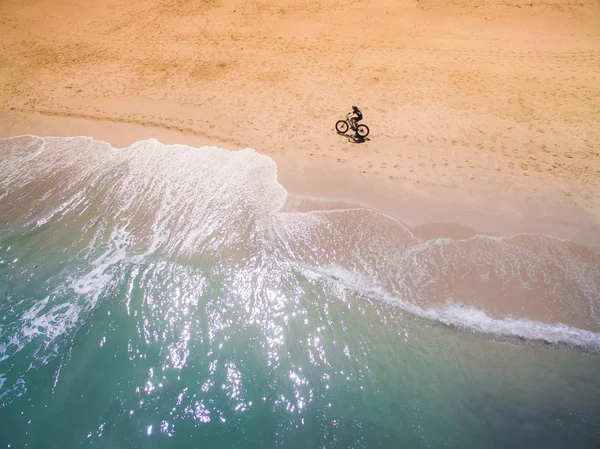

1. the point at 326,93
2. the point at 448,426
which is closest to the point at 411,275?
the point at 448,426

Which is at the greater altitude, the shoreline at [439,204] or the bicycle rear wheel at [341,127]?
the bicycle rear wheel at [341,127]

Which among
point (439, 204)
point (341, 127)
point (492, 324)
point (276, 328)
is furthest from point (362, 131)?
point (276, 328)

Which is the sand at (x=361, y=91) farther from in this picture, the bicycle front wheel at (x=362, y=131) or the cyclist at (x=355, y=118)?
the cyclist at (x=355, y=118)

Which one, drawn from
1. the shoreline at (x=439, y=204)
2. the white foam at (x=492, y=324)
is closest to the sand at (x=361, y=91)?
the shoreline at (x=439, y=204)

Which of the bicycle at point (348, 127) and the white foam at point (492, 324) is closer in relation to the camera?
the white foam at point (492, 324)

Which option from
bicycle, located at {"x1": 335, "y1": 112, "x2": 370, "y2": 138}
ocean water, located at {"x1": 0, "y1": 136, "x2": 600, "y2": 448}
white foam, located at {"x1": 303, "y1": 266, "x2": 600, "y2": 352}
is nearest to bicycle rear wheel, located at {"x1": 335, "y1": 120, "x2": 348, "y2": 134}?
bicycle, located at {"x1": 335, "y1": 112, "x2": 370, "y2": 138}

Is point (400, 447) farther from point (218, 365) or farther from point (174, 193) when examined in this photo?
point (174, 193)

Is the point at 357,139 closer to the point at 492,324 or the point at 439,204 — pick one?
the point at 439,204
